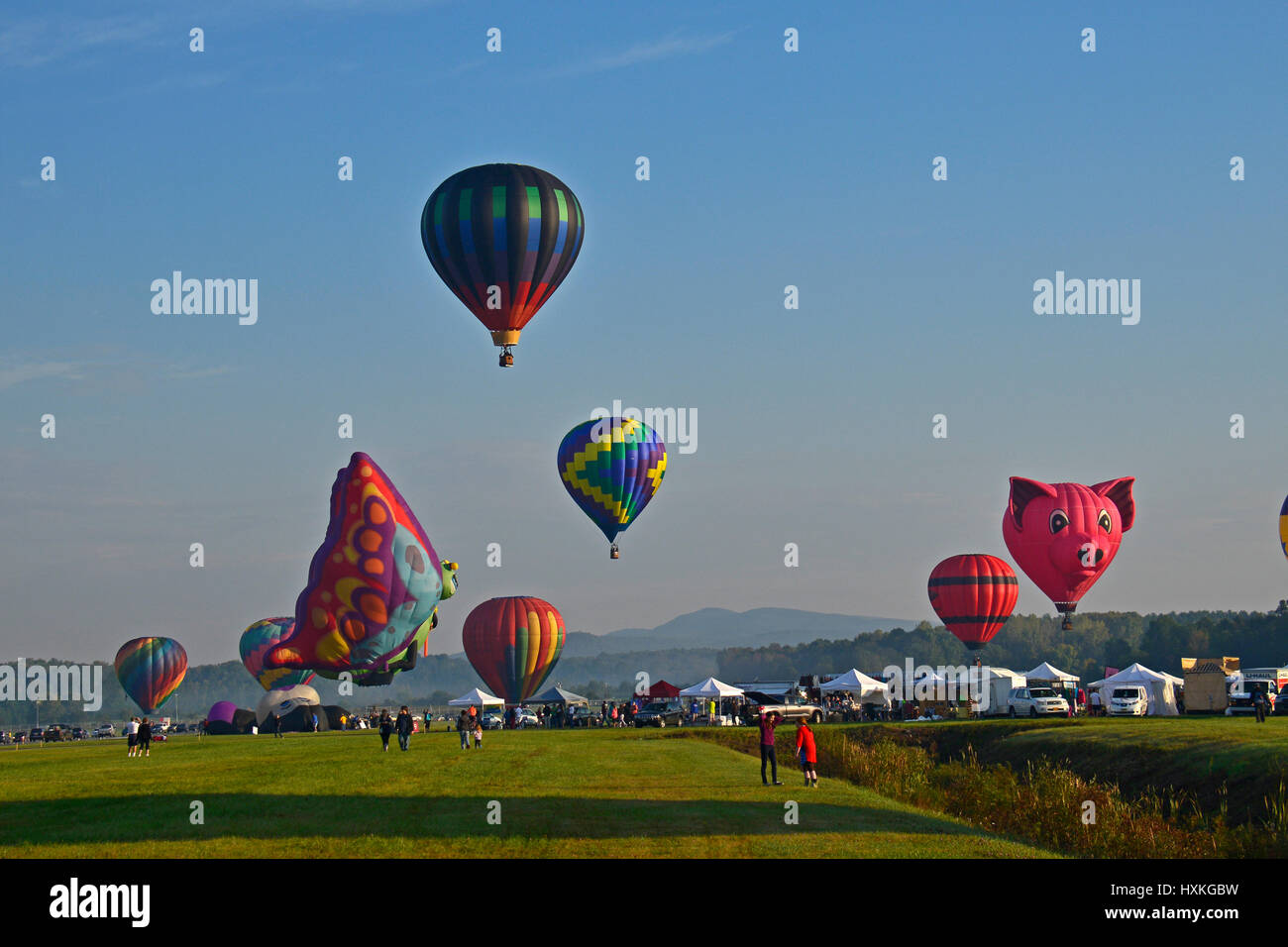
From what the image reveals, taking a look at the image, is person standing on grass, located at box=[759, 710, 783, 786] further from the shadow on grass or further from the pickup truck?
the pickup truck

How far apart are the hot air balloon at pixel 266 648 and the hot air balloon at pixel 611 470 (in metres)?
29.2

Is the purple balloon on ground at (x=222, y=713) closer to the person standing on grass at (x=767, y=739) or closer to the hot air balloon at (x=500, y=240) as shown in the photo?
the hot air balloon at (x=500, y=240)

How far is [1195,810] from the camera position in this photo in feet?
122

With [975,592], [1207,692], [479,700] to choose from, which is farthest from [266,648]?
[1207,692]

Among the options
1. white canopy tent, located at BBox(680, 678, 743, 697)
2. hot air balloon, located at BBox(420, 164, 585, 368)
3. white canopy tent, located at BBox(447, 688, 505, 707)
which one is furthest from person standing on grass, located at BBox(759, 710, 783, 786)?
white canopy tent, located at BBox(447, 688, 505, 707)

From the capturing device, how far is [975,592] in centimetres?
9194

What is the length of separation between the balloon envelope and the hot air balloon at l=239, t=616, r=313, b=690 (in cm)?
2919

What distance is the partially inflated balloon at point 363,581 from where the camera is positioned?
57.8 m

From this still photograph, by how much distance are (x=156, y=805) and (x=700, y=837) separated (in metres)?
13.2

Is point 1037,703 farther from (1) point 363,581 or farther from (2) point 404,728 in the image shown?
(1) point 363,581

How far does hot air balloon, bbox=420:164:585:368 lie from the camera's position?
204 ft

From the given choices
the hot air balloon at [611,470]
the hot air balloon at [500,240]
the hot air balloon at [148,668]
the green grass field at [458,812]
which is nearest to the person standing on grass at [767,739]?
the green grass field at [458,812]
